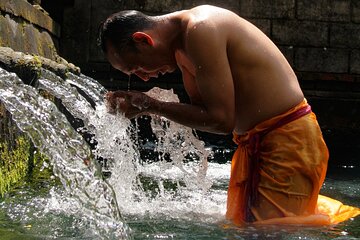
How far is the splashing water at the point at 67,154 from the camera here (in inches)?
107

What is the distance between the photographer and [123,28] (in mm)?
2916

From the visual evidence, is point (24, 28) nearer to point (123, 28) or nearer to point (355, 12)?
point (123, 28)

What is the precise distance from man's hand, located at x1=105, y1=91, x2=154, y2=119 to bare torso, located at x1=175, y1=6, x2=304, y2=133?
246 mm

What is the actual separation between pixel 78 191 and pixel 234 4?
663 cm

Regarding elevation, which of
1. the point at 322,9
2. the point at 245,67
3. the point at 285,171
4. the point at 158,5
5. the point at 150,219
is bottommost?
the point at 150,219

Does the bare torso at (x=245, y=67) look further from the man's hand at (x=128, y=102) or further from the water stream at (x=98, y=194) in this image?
the water stream at (x=98, y=194)

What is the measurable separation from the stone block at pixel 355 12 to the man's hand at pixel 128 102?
7.10 metres

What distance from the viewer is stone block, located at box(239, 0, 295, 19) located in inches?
359

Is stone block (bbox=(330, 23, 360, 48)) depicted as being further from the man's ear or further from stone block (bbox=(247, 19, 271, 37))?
the man's ear

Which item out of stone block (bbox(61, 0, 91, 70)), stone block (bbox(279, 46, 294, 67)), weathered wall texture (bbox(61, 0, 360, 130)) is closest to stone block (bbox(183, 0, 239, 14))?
weathered wall texture (bbox(61, 0, 360, 130))

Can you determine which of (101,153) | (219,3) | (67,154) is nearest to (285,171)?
(67,154)

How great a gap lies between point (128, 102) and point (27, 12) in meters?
3.04

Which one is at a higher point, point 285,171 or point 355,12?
point 355,12

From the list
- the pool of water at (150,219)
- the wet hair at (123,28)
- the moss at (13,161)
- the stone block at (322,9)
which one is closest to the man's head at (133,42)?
the wet hair at (123,28)
